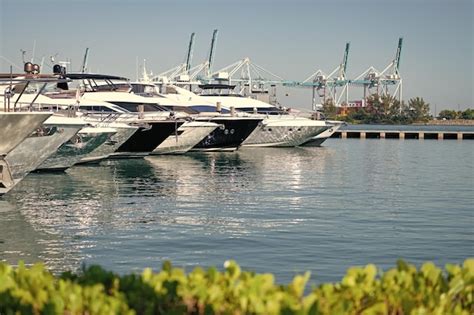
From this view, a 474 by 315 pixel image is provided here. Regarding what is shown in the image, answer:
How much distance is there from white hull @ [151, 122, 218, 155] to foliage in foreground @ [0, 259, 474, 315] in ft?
119

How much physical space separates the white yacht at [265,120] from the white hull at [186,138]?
23.4ft

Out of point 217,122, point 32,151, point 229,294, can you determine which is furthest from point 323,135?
point 229,294

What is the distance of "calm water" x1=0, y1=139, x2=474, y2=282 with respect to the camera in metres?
13.7

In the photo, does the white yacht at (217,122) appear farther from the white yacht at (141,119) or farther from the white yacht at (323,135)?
the white yacht at (323,135)

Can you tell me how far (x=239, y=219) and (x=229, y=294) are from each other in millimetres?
13314

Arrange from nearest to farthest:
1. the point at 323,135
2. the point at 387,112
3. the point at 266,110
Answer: the point at 266,110
the point at 323,135
the point at 387,112

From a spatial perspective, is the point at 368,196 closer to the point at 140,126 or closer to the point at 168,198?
the point at 168,198

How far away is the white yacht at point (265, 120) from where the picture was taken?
174 feet

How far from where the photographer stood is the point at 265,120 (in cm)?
5350

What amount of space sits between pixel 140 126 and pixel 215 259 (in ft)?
78.5

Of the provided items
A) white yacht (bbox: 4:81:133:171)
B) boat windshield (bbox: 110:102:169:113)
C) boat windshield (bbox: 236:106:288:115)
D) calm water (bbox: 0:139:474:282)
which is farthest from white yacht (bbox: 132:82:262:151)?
calm water (bbox: 0:139:474:282)

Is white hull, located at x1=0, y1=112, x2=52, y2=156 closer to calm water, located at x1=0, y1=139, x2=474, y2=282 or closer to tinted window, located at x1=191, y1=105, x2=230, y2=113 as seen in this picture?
calm water, located at x1=0, y1=139, x2=474, y2=282

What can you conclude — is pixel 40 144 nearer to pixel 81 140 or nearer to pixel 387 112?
pixel 81 140

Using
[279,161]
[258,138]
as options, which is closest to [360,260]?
[279,161]
